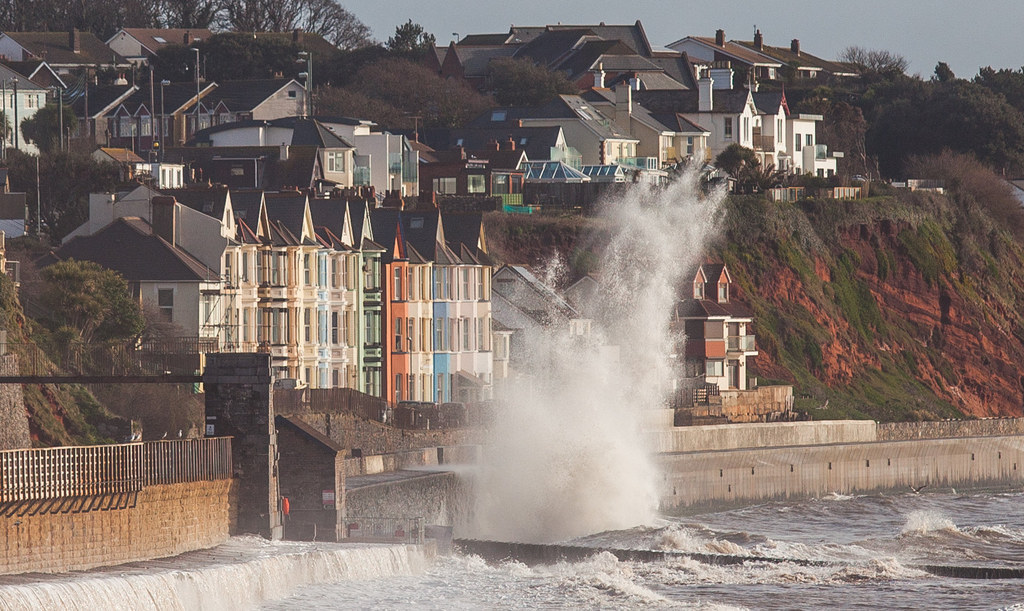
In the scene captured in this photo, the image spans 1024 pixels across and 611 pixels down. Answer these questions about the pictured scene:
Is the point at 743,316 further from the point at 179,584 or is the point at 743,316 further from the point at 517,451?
the point at 179,584

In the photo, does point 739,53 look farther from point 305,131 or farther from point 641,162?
point 305,131

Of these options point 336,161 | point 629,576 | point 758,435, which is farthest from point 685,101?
point 629,576

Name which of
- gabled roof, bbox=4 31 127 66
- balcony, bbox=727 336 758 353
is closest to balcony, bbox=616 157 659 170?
balcony, bbox=727 336 758 353

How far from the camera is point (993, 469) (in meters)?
83.4

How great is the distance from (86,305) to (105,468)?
58.6 feet

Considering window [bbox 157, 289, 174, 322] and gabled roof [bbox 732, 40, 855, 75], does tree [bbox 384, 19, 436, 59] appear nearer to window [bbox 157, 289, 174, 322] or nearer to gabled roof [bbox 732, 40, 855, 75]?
gabled roof [bbox 732, 40, 855, 75]

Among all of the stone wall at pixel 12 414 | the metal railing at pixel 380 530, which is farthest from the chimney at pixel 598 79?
the stone wall at pixel 12 414

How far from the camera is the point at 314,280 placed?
63562 millimetres

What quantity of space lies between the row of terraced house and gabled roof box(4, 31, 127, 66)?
6278 centimetres

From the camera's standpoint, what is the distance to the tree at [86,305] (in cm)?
5225

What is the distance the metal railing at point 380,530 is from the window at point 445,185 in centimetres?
5313

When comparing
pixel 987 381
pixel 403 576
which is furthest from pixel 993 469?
pixel 403 576

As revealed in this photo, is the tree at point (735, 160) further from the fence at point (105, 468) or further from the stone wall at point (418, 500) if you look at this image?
the fence at point (105, 468)

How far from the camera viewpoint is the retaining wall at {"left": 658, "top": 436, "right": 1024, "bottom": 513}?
214 ft
